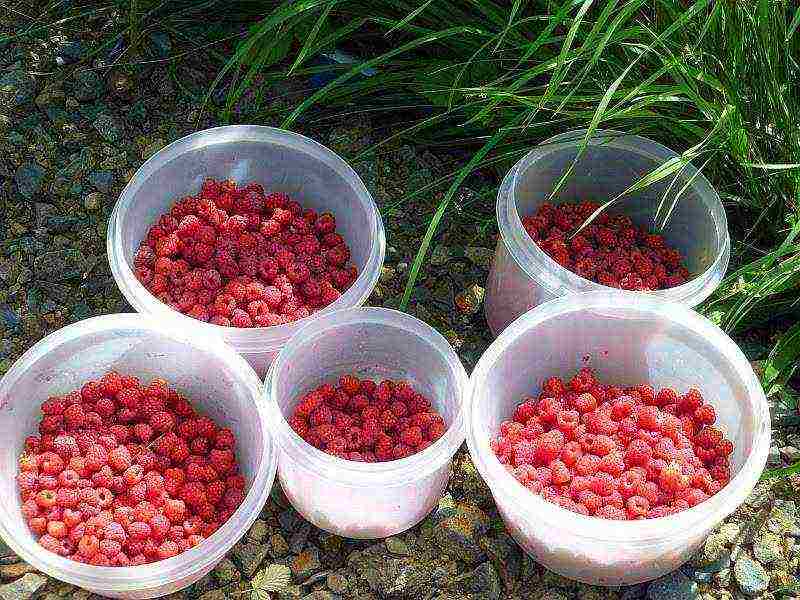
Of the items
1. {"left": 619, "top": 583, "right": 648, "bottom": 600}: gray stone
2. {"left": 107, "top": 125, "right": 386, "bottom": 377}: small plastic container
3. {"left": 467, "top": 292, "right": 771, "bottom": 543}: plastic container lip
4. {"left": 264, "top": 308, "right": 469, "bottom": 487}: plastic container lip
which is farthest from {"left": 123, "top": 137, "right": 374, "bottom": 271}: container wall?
{"left": 619, "top": 583, "right": 648, "bottom": 600}: gray stone

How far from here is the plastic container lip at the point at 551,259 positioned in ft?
5.78

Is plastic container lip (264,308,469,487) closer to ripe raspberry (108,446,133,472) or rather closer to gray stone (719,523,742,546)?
ripe raspberry (108,446,133,472)

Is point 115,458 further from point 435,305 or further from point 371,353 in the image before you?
point 435,305

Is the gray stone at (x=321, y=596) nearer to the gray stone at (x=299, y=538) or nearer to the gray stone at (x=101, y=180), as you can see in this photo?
the gray stone at (x=299, y=538)

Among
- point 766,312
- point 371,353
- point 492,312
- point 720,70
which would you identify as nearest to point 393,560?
point 371,353

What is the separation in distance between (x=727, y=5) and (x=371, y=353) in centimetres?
77

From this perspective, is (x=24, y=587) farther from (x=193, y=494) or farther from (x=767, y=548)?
(x=767, y=548)

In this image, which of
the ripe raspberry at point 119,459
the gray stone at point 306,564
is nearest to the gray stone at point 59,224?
the ripe raspberry at point 119,459

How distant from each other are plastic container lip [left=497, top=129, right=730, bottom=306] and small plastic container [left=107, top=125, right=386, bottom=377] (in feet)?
0.70

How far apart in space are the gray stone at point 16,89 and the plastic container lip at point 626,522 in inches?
42.2

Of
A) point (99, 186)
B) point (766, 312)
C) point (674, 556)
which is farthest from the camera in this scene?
point (99, 186)

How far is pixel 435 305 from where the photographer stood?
198 centimetres

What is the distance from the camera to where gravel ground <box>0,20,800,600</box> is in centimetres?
166

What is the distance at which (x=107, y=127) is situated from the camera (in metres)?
2.11
